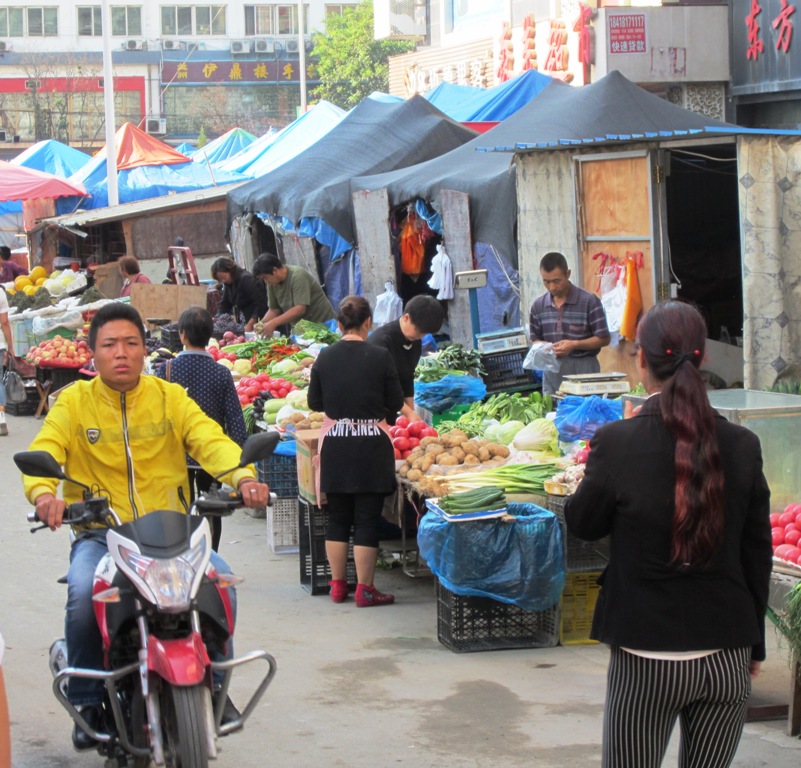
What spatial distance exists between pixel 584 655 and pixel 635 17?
47.4ft

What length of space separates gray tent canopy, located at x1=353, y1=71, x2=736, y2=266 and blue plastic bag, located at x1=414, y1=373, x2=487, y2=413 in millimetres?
3906

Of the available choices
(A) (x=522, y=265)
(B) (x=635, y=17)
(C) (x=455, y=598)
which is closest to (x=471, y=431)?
(C) (x=455, y=598)

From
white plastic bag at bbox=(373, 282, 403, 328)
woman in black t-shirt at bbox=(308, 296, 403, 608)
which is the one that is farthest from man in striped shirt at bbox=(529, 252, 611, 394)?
white plastic bag at bbox=(373, 282, 403, 328)

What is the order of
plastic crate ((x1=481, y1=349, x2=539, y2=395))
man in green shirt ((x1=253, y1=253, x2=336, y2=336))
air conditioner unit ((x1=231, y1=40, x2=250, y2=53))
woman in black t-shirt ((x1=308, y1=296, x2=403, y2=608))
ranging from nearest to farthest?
woman in black t-shirt ((x1=308, y1=296, x2=403, y2=608)), plastic crate ((x1=481, y1=349, x2=539, y2=395)), man in green shirt ((x1=253, y1=253, x2=336, y2=336)), air conditioner unit ((x1=231, y1=40, x2=250, y2=53))

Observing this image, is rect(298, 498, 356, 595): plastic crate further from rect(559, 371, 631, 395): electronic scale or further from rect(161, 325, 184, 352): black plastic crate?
rect(161, 325, 184, 352): black plastic crate

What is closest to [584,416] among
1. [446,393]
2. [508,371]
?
[446,393]

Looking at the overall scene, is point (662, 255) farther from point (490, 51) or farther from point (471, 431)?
point (490, 51)

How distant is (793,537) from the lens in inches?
225

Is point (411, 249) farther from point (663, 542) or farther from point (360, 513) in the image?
point (663, 542)

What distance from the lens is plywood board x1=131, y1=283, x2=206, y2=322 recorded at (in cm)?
1623

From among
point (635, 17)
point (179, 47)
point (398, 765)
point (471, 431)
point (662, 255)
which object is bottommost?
point (398, 765)

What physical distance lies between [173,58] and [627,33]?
5231cm

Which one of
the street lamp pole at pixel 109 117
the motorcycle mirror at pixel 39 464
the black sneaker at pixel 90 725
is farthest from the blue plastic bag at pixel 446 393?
the street lamp pole at pixel 109 117

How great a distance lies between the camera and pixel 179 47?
68188mm
